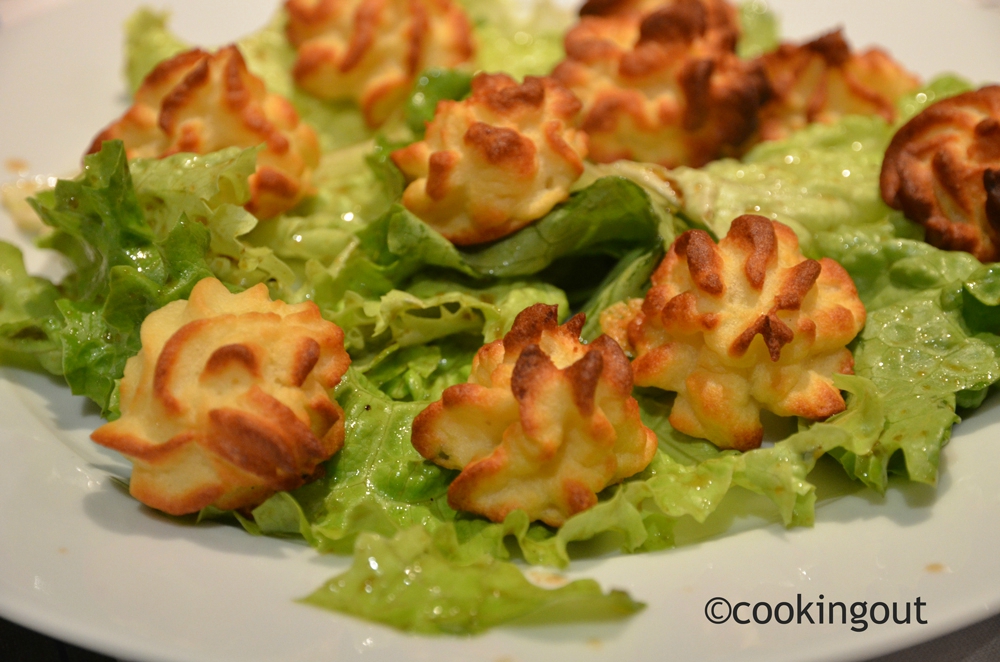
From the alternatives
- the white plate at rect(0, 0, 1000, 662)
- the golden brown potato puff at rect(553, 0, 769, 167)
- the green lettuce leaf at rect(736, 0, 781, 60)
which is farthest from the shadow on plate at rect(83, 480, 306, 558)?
the green lettuce leaf at rect(736, 0, 781, 60)

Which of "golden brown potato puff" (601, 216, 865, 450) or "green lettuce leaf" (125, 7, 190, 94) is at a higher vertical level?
"green lettuce leaf" (125, 7, 190, 94)

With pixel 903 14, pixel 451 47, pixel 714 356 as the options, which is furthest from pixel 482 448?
pixel 903 14

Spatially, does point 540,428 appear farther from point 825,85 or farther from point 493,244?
point 825,85

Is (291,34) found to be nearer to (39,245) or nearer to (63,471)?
(39,245)

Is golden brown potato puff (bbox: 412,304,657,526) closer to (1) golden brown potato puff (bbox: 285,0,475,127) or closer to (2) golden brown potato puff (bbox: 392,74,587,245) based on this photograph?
(2) golden brown potato puff (bbox: 392,74,587,245)

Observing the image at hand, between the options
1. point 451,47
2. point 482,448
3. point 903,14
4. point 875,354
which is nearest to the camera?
point 482,448

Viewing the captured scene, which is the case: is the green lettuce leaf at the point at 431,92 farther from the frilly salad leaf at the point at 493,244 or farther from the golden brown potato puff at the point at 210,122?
the frilly salad leaf at the point at 493,244

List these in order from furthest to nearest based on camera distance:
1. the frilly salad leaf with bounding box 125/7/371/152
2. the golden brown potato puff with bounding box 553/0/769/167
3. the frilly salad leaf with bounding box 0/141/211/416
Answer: the frilly salad leaf with bounding box 125/7/371/152
the golden brown potato puff with bounding box 553/0/769/167
the frilly salad leaf with bounding box 0/141/211/416
